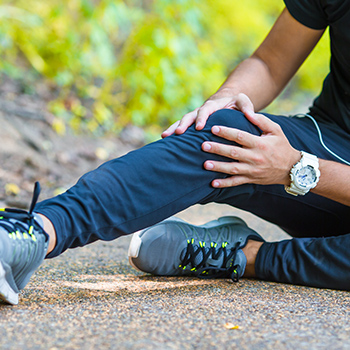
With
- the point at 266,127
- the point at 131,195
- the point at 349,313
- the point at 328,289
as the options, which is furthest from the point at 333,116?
the point at 131,195

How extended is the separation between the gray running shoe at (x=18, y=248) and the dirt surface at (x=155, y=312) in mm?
64

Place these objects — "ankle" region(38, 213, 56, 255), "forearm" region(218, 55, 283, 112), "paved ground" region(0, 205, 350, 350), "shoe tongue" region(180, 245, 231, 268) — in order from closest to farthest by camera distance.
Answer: "paved ground" region(0, 205, 350, 350)
"ankle" region(38, 213, 56, 255)
"shoe tongue" region(180, 245, 231, 268)
"forearm" region(218, 55, 283, 112)

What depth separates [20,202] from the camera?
7.71 ft

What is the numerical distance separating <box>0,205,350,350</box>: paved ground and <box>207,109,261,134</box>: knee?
427 mm

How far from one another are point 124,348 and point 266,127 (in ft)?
2.19

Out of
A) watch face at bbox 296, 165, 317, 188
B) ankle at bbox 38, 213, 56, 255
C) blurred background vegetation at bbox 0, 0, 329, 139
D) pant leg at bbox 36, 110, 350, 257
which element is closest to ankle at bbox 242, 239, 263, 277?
pant leg at bbox 36, 110, 350, 257

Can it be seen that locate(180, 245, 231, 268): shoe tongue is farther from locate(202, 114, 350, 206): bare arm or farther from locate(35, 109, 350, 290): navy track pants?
locate(202, 114, 350, 206): bare arm

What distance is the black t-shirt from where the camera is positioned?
4.56 feet

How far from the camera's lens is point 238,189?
1.23 meters

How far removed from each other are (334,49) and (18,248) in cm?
115

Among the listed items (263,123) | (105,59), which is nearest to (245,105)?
(263,123)

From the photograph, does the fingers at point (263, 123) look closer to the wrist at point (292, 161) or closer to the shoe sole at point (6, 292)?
the wrist at point (292, 161)

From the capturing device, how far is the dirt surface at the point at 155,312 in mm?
810

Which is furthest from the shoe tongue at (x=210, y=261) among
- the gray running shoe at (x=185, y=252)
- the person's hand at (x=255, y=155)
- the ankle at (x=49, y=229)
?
the ankle at (x=49, y=229)
